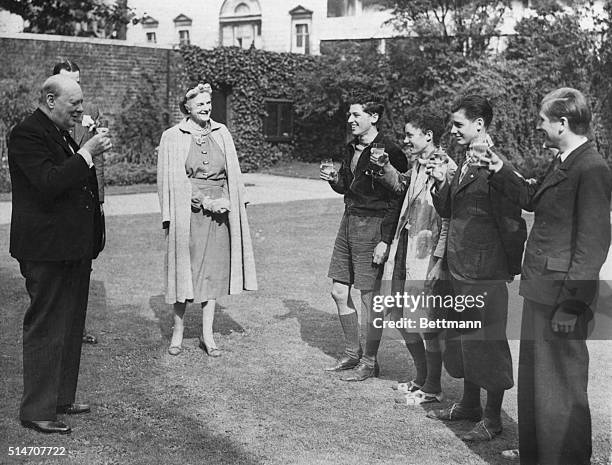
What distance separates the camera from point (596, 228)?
394cm

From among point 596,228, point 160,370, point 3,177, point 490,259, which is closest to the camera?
point 596,228

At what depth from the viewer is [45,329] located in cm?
491

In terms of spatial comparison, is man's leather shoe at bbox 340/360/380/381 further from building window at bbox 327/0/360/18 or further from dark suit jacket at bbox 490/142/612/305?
building window at bbox 327/0/360/18

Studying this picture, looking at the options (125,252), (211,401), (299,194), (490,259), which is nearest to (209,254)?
(211,401)

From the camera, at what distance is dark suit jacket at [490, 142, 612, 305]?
13.0ft

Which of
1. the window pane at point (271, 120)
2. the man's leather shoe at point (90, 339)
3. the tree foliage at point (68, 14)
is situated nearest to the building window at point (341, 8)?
the window pane at point (271, 120)

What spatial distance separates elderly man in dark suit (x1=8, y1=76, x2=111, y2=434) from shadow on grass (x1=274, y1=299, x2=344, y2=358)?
8.31 feet

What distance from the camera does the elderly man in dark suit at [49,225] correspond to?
4.74 meters

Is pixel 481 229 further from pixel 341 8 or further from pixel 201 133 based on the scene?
pixel 341 8

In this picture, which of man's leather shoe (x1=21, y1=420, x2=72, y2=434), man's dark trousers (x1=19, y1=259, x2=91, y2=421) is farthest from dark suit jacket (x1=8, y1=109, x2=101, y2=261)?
man's leather shoe (x1=21, y1=420, x2=72, y2=434)

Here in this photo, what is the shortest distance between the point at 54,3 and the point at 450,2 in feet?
40.7

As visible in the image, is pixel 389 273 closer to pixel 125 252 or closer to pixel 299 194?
pixel 125 252

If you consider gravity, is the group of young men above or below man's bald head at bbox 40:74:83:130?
below

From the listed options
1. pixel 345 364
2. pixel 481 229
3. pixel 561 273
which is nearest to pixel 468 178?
pixel 481 229
